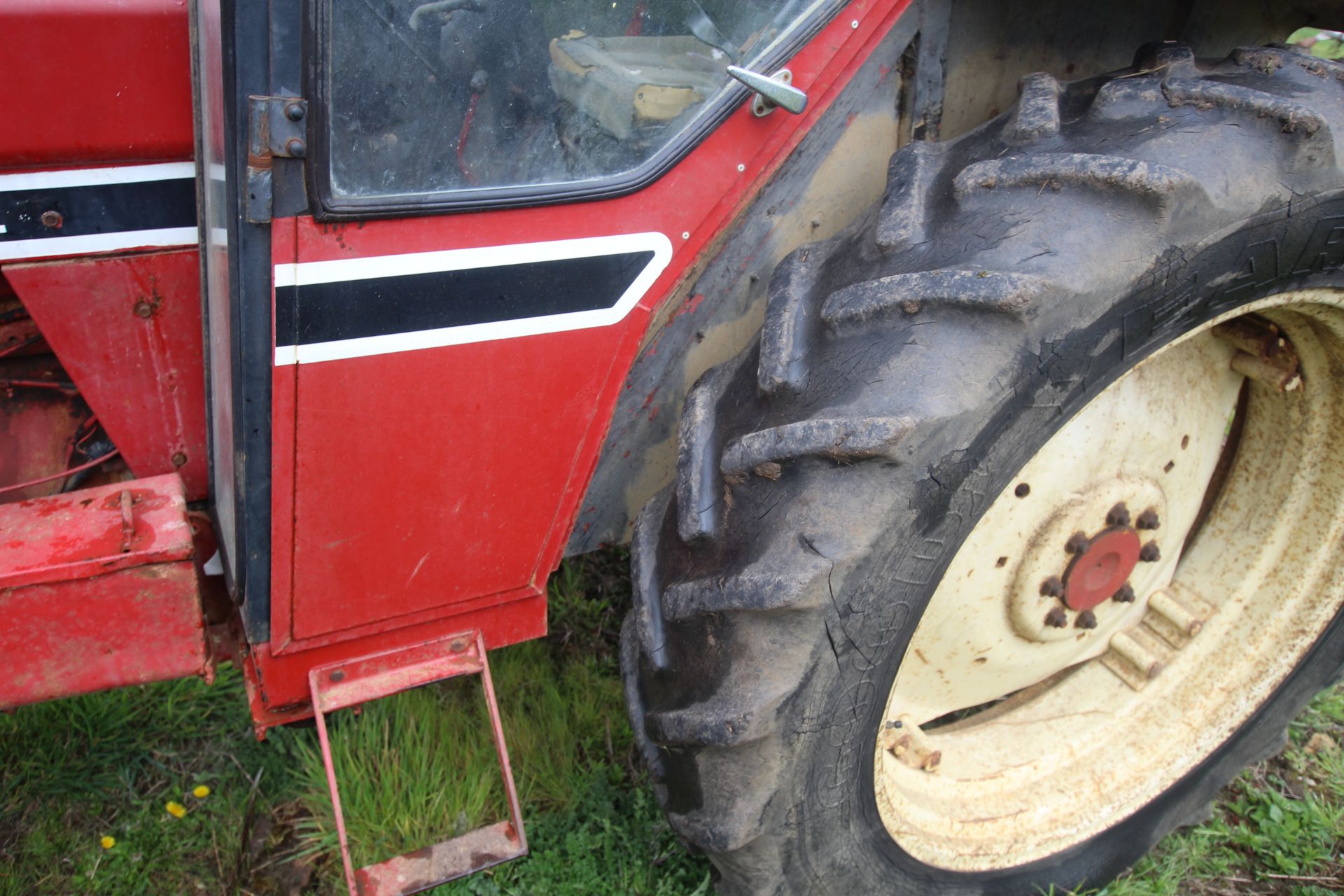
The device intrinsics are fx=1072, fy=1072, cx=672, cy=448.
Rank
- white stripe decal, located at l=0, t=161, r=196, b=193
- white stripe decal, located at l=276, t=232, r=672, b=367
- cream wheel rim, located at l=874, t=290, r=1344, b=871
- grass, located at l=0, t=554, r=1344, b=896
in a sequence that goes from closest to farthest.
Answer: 1. white stripe decal, located at l=276, t=232, r=672, b=367
2. white stripe decal, located at l=0, t=161, r=196, b=193
3. cream wheel rim, located at l=874, t=290, r=1344, b=871
4. grass, located at l=0, t=554, r=1344, b=896

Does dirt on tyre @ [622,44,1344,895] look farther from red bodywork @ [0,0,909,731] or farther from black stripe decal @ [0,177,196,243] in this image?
black stripe decal @ [0,177,196,243]

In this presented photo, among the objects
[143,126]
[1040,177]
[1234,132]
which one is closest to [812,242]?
[1040,177]

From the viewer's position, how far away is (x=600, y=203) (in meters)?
1.27

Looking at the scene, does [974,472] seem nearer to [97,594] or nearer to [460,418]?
[460,418]

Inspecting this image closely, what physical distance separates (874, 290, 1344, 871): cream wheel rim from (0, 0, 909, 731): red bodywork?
1.98 feet

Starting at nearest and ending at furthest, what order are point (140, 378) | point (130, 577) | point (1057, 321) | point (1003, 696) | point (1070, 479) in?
point (1057, 321) → point (130, 577) → point (140, 378) → point (1070, 479) → point (1003, 696)

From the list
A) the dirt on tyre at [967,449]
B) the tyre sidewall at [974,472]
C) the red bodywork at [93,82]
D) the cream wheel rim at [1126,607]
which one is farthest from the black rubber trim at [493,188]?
the cream wheel rim at [1126,607]

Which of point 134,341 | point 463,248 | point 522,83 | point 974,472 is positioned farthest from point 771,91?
point 134,341

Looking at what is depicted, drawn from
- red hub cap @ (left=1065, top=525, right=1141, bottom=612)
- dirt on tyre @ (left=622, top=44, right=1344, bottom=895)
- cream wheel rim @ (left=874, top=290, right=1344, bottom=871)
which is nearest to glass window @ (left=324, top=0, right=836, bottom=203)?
dirt on tyre @ (left=622, top=44, right=1344, bottom=895)

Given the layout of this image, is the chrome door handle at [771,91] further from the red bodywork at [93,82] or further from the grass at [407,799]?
the grass at [407,799]

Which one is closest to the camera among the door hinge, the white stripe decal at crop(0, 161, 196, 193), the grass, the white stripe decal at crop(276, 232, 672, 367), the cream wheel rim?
the door hinge

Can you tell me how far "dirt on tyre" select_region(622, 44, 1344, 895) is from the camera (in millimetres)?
1228

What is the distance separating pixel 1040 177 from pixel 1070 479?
22.1 inches

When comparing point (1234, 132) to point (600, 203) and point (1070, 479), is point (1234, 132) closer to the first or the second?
point (1070, 479)
